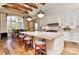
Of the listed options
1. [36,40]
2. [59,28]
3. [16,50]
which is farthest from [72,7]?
[16,50]

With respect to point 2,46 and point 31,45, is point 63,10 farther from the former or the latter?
point 2,46

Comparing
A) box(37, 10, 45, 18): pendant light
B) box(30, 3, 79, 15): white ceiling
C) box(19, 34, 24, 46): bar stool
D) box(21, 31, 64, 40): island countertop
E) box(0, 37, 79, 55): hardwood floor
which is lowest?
box(0, 37, 79, 55): hardwood floor

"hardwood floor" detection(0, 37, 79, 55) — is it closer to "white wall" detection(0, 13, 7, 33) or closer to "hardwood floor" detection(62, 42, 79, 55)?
"hardwood floor" detection(62, 42, 79, 55)

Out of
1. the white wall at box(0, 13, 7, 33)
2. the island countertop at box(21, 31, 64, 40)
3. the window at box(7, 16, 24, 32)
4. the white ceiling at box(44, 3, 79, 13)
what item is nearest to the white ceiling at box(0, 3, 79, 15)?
the white ceiling at box(44, 3, 79, 13)

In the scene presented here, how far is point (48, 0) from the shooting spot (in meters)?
2.70

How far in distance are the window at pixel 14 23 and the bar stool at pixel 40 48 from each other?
414mm

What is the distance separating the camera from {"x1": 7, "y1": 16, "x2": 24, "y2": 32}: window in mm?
2676

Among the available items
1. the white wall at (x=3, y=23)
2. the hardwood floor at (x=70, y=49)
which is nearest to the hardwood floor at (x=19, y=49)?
the hardwood floor at (x=70, y=49)

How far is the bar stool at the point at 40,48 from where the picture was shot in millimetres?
2686

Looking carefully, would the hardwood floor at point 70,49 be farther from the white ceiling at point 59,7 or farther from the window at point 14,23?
the window at point 14,23

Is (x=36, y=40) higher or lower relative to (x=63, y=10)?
lower

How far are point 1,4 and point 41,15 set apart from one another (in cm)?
70

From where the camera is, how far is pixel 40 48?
269 centimetres

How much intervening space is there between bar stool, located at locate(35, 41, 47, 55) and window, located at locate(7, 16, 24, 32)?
0.41 metres
